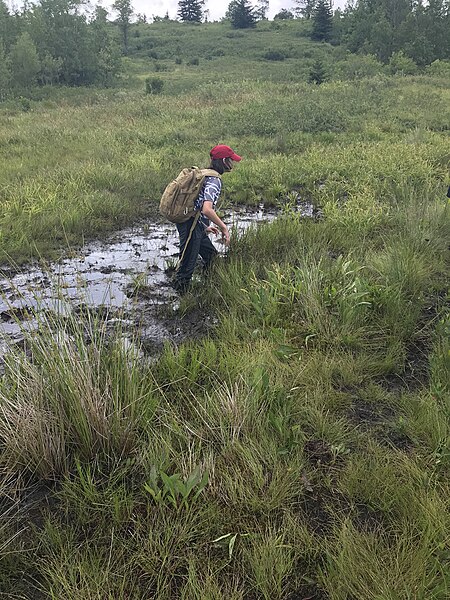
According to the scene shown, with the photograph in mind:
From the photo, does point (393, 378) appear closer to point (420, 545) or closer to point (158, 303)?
point (420, 545)

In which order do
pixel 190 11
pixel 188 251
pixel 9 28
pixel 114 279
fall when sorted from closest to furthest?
1. pixel 188 251
2. pixel 114 279
3. pixel 9 28
4. pixel 190 11

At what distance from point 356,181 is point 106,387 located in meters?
7.57

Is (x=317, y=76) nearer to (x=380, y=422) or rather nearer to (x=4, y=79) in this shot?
(x=4, y=79)

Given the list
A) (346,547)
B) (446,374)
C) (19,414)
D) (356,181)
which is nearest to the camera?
(346,547)

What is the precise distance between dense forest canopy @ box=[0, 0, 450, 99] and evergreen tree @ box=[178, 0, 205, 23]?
124 feet

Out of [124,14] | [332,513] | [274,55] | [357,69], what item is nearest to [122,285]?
[332,513]

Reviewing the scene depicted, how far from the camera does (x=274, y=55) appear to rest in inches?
1724

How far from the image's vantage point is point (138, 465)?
2.45m

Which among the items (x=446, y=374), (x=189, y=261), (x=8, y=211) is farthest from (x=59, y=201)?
(x=446, y=374)

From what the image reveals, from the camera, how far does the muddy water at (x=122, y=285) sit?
4242 millimetres

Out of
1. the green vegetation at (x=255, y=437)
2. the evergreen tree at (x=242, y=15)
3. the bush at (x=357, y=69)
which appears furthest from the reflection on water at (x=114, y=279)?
the evergreen tree at (x=242, y=15)

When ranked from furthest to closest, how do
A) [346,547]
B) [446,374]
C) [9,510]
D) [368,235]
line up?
[368,235] → [446,374] → [9,510] → [346,547]

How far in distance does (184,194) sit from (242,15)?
234 ft

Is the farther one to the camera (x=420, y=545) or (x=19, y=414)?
(x=19, y=414)
